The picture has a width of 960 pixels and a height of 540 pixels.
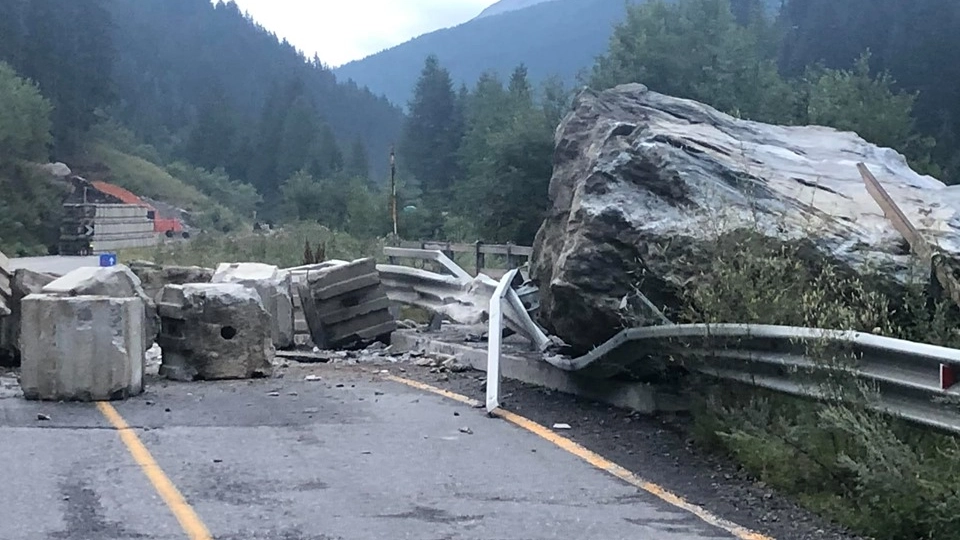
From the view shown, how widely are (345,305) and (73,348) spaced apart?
5.90 metres

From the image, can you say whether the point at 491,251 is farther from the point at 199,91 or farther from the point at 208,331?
the point at 199,91

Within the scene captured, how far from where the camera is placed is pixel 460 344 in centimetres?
1293

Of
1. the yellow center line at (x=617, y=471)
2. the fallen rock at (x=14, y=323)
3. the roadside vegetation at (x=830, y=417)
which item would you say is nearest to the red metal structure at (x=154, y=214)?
the fallen rock at (x=14, y=323)

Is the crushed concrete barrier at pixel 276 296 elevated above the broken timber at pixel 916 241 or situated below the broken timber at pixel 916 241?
below

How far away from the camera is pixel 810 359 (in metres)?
6.15

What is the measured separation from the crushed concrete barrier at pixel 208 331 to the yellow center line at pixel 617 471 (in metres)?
1.96

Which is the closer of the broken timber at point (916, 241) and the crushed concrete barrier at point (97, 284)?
the broken timber at point (916, 241)

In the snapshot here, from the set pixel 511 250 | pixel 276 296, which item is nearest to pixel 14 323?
pixel 276 296

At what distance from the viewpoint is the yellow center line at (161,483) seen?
17.6ft

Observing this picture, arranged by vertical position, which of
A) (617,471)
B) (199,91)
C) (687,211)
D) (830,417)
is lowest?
(617,471)

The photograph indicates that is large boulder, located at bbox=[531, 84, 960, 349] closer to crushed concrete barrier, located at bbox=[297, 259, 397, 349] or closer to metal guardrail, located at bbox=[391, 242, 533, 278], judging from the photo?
crushed concrete barrier, located at bbox=[297, 259, 397, 349]

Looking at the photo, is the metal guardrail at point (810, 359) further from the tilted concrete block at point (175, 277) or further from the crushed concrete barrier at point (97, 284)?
the tilted concrete block at point (175, 277)

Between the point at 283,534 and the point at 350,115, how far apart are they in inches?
7513

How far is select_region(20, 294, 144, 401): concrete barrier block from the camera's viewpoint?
29.7ft
